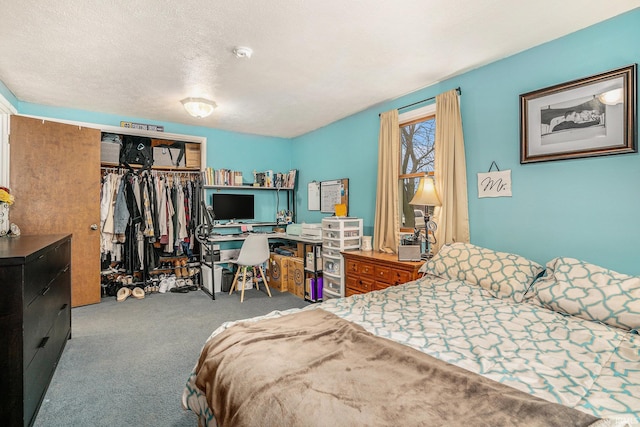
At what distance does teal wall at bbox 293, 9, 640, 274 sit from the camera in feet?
6.71

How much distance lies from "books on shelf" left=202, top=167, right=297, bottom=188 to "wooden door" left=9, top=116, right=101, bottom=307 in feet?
4.65

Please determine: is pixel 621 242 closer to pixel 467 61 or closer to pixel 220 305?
pixel 467 61

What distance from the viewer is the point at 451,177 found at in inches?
115

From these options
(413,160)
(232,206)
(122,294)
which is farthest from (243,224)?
(413,160)

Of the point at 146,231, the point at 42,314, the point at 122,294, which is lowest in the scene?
the point at 122,294

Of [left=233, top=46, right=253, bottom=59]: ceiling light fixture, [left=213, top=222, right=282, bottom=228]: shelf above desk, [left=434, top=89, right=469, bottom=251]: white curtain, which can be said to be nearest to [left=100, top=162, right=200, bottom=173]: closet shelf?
[left=213, top=222, right=282, bottom=228]: shelf above desk

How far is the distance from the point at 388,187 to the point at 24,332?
317 centimetres

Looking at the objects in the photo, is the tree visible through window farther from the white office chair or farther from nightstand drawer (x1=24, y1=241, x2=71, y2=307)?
nightstand drawer (x1=24, y1=241, x2=71, y2=307)

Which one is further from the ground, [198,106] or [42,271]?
[198,106]

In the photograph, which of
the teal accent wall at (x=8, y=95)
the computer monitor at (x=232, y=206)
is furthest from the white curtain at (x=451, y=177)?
the teal accent wall at (x=8, y=95)

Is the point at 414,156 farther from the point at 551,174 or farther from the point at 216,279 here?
the point at 216,279

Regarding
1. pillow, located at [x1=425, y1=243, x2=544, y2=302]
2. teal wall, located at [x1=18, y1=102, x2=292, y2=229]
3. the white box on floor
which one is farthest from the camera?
teal wall, located at [x1=18, y1=102, x2=292, y2=229]

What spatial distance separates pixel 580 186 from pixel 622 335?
110cm

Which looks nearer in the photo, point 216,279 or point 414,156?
point 414,156
